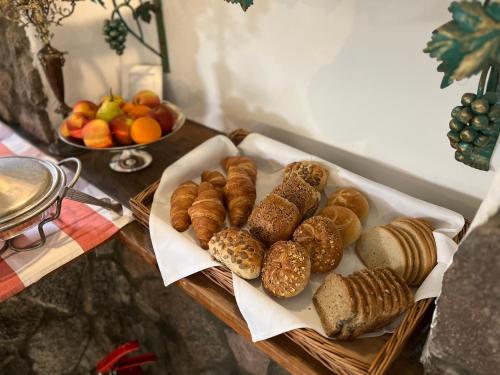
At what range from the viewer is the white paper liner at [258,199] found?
0.69 metres

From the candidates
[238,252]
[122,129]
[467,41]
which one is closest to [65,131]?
[122,129]

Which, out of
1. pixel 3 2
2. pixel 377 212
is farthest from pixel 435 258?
pixel 3 2

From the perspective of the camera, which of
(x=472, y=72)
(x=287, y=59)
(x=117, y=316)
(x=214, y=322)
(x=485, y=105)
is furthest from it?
(x=117, y=316)

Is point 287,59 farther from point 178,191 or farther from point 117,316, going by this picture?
point 117,316

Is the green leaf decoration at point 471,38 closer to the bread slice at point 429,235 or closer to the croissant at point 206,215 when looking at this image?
the bread slice at point 429,235

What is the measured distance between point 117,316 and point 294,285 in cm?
97

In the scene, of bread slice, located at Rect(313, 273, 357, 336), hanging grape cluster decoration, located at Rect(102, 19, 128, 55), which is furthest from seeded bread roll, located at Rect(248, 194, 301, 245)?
hanging grape cluster decoration, located at Rect(102, 19, 128, 55)

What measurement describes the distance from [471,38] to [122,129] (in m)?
0.83

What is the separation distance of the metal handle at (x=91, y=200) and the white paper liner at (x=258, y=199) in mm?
119

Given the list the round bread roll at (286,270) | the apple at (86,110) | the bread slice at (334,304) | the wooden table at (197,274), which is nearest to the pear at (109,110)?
the apple at (86,110)

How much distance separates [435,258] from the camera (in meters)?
0.73

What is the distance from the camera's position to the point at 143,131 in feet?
3.30

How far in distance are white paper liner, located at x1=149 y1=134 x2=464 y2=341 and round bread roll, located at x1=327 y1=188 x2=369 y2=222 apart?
0.10 feet

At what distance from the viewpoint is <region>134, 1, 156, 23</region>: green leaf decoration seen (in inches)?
47.5
